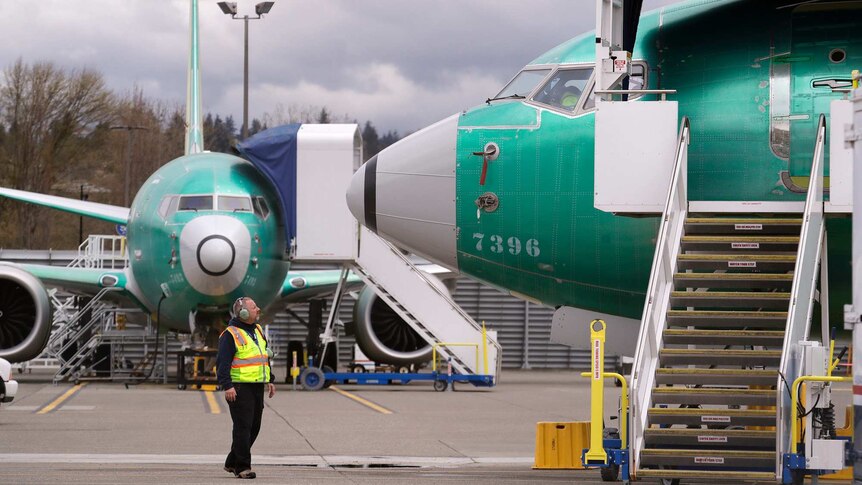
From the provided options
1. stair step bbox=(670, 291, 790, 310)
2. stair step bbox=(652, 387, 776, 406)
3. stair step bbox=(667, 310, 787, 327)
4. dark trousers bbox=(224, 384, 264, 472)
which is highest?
stair step bbox=(670, 291, 790, 310)

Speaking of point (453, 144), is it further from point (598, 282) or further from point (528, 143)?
point (598, 282)

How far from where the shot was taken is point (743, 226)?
1091cm

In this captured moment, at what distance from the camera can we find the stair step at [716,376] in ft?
33.1

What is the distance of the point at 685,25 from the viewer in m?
11.9

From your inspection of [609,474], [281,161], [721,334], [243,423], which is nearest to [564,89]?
[721,334]

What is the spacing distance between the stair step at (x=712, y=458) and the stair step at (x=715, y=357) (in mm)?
872

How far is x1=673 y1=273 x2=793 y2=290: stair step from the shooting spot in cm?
1052

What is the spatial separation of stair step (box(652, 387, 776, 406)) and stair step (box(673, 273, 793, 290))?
986 mm

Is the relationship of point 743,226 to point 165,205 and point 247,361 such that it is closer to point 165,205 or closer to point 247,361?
point 247,361

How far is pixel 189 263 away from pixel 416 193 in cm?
1227

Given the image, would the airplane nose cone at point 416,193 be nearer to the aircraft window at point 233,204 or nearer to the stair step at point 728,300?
the stair step at point 728,300

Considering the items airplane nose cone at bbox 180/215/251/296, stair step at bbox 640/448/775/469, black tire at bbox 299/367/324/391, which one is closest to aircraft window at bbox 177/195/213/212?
airplane nose cone at bbox 180/215/251/296

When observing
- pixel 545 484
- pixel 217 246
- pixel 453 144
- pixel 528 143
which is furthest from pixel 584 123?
pixel 217 246

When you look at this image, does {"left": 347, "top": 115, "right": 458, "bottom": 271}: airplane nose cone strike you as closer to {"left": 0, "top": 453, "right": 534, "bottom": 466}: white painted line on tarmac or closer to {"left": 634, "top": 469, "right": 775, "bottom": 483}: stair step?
{"left": 0, "top": 453, "right": 534, "bottom": 466}: white painted line on tarmac
